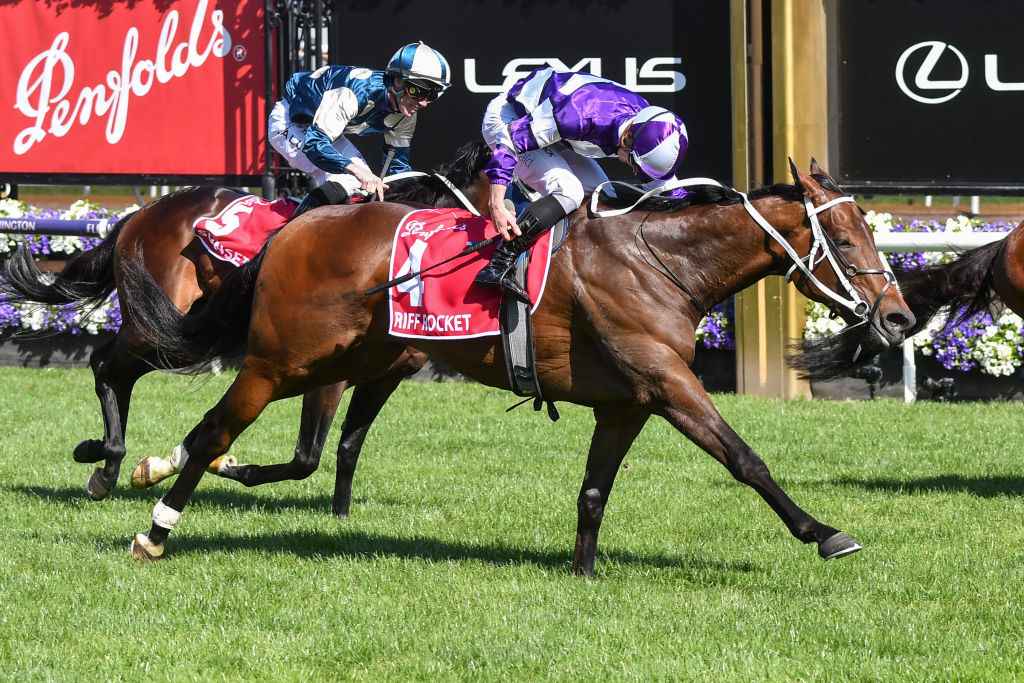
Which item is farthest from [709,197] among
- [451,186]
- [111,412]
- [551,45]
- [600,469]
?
[551,45]

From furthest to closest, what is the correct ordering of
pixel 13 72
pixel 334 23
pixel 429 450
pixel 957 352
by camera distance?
pixel 13 72, pixel 334 23, pixel 957 352, pixel 429 450

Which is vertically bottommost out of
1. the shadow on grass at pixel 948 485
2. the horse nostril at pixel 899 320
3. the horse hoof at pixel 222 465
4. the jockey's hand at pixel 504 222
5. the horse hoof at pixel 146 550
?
the shadow on grass at pixel 948 485

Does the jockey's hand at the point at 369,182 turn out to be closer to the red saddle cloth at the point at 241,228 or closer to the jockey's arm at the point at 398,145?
the red saddle cloth at the point at 241,228

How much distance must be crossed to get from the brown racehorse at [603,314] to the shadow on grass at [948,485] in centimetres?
217

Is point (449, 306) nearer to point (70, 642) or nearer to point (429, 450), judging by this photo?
point (70, 642)

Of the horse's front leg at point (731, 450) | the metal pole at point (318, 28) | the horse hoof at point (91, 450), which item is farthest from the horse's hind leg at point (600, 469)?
the metal pole at point (318, 28)

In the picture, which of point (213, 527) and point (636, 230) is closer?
point (636, 230)

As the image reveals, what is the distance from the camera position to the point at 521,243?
17.8 ft

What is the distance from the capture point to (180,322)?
6109mm

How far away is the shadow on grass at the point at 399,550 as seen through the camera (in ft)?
19.0

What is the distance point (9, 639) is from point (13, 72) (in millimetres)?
8193

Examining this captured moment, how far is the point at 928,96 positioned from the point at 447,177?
4910 millimetres

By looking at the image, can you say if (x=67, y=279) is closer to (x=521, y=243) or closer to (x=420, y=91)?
(x=420, y=91)

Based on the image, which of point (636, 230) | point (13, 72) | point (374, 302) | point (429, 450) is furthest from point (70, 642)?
point (13, 72)
